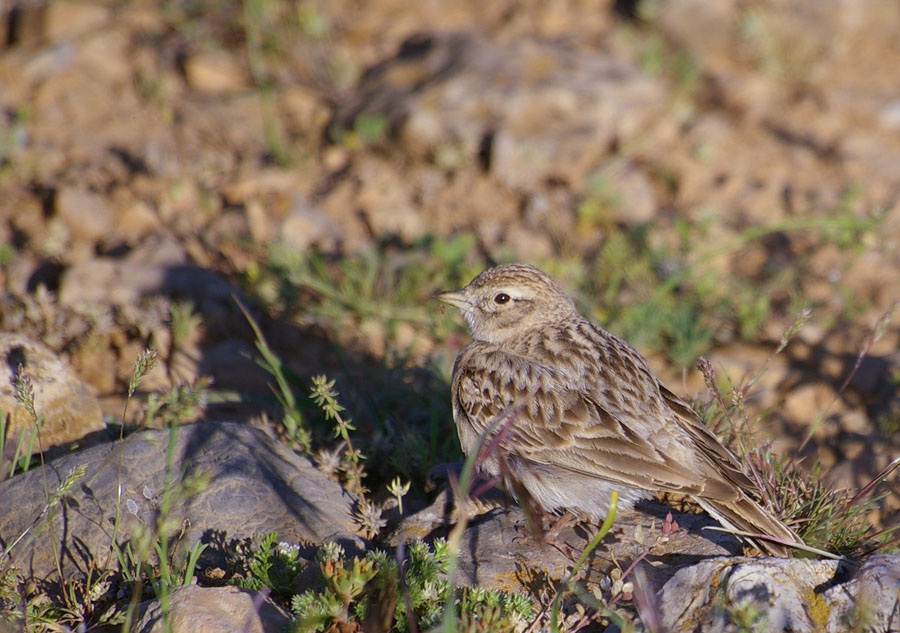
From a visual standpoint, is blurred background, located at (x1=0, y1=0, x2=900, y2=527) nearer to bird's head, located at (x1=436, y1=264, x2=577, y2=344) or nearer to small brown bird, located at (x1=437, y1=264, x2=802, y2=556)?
small brown bird, located at (x1=437, y1=264, x2=802, y2=556)

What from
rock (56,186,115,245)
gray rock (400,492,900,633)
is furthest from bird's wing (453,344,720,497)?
rock (56,186,115,245)

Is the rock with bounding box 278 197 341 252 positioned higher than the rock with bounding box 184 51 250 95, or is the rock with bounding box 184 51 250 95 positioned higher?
the rock with bounding box 184 51 250 95

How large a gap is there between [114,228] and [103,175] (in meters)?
0.80

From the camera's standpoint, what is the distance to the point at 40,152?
891cm

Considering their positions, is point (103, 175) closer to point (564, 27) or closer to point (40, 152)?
point (40, 152)

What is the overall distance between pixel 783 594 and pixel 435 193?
19.3ft

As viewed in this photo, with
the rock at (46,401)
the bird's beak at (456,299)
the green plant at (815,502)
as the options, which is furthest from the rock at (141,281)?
the green plant at (815,502)

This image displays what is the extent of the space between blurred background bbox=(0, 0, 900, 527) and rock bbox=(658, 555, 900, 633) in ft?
5.27

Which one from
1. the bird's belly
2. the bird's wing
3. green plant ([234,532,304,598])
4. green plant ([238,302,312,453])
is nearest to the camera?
green plant ([234,532,304,598])

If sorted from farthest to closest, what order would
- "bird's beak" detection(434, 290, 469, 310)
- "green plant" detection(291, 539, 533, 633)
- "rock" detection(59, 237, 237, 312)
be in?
"rock" detection(59, 237, 237, 312) < "bird's beak" detection(434, 290, 469, 310) < "green plant" detection(291, 539, 533, 633)

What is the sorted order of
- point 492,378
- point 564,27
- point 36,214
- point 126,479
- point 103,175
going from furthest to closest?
point 564,27, point 103,175, point 36,214, point 492,378, point 126,479

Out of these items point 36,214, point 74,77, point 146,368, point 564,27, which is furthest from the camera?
point 564,27

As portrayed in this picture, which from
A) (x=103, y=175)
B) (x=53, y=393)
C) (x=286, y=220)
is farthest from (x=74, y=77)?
(x=53, y=393)

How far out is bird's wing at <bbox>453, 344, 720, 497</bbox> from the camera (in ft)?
15.8
